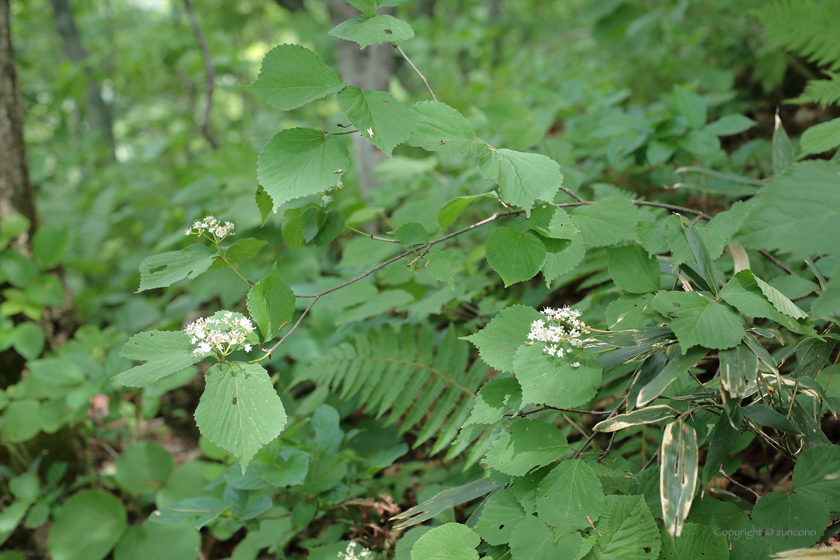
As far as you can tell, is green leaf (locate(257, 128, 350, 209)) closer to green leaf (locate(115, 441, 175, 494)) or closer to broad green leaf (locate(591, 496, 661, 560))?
broad green leaf (locate(591, 496, 661, 560))

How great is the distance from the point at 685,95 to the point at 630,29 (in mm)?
1243

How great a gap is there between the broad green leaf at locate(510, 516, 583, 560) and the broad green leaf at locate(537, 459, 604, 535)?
0.05ft

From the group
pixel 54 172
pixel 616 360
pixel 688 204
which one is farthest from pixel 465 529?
pixel 54 172

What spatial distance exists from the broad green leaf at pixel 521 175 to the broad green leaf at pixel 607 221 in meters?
0.13

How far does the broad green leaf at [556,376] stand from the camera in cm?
73

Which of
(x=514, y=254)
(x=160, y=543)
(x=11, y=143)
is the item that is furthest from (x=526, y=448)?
(x=11, y=143)

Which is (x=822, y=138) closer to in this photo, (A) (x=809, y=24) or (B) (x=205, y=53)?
(A) (x=809, y=24)

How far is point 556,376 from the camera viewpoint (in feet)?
2.47

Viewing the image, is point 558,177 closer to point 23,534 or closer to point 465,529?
point 465,529

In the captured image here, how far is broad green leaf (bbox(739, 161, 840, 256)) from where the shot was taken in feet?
1.87

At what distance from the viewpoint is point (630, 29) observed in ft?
8.55

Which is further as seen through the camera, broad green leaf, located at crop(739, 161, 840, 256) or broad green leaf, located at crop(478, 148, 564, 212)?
broad green leaf, located at crop(478, 148, 564, 212)

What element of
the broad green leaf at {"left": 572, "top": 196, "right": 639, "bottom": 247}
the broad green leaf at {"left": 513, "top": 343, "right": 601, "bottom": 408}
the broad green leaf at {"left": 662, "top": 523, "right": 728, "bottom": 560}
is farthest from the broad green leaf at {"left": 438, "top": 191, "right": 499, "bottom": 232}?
the broad green leaf at {"left": 662, "top": 523, "right": 728, "bottom": 560}

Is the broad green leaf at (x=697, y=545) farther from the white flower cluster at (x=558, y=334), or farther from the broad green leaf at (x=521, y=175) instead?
the broad green leaf at (x=521, y=175)
